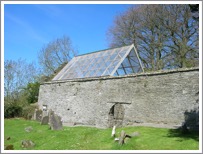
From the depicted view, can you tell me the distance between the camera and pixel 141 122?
45.1 ft

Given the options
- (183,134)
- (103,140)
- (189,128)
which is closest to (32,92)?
(103,140)

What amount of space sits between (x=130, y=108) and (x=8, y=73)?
16.6m

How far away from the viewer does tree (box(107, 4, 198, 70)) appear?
81.7ft

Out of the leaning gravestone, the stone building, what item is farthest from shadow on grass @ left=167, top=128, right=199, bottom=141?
the leaning gravestone

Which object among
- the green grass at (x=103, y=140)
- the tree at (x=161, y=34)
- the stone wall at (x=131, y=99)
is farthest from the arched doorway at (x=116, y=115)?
the tree at (x=161, y=34)

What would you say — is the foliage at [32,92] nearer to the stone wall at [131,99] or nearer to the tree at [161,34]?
the stone wall at [131,99]

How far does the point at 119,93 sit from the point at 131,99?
3.32 feet

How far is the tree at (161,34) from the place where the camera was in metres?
24.9

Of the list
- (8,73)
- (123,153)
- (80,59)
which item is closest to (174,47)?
(80,59)

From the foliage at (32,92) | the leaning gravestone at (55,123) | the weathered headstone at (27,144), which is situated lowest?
the weathered headstone at (27,144)

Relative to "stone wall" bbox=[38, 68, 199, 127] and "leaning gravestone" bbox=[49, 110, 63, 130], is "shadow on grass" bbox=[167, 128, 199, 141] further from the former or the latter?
"leaning gravestone" bbox=[49, 110, 63, 130]

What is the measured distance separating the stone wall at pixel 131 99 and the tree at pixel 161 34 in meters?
11.3

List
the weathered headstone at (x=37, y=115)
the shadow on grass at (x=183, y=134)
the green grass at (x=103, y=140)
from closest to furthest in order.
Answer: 1. the green grass at (x=103, y=140)
2. the shadow on grass at (x=183, y=134)
3. the weathered headstone at (x=37, y=115)

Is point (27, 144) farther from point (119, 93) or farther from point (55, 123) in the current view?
point (119, 93)
